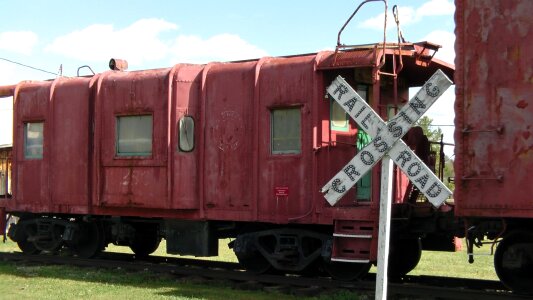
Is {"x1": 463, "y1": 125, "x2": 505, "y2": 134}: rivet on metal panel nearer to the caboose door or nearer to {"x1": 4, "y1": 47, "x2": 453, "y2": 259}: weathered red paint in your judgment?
{"x1": 4, "y1": 47, "x2": 453, "y2": 259}: weathered red paint

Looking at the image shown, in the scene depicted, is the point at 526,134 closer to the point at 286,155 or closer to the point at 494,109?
the point at 494,109

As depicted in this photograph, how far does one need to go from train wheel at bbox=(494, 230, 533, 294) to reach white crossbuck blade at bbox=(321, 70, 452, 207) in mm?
3429

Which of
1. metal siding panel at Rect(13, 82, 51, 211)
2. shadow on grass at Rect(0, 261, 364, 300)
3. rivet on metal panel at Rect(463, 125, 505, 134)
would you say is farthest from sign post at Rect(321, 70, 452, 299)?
metal siding panel at Rect(13, 82, 51, 211)

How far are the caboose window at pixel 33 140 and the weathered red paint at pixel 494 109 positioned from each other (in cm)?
854

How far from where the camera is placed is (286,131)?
10648 millimetres

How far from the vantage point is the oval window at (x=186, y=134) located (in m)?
11.5

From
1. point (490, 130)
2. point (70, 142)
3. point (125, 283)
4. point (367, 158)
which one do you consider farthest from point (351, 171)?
point (70, 142)

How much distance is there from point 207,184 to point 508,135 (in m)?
5.07

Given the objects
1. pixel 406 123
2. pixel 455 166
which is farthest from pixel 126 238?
pixel 406 123

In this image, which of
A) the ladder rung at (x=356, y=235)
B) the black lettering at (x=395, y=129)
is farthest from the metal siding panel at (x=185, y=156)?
the black lettering at (x=395, y=129)

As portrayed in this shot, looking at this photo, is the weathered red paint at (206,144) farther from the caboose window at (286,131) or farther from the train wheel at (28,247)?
the train wheel at (28,247)

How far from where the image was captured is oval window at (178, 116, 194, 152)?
11547mm

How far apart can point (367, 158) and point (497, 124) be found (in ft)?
9.50

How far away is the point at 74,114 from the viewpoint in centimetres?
1305
